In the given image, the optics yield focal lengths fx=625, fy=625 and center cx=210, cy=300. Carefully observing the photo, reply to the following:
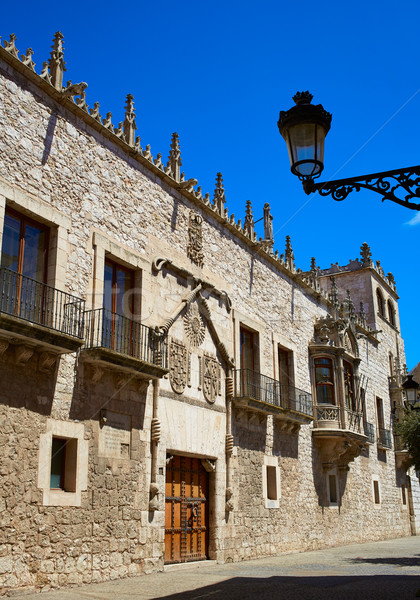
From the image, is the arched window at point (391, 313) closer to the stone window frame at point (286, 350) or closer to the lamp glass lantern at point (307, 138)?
the stone window frame at point (286, 350)

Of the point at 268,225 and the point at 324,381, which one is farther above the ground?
the point at 268,225

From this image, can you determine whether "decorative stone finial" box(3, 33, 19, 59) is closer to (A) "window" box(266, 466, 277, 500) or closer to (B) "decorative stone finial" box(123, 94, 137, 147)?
(B) "decorative stone finial" box(123, 94, 137, 147)

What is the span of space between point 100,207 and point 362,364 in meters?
15.4

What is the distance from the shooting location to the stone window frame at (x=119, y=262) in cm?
1062

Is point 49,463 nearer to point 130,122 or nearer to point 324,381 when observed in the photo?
point 130,122

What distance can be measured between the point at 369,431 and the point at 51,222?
15.9 metres

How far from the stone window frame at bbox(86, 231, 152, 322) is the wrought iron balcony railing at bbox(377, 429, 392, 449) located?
1546 cm

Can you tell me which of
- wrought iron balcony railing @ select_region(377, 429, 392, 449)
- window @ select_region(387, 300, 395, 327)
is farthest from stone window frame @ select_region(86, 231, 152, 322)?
window @ select_region(387, 300, 395, 327)

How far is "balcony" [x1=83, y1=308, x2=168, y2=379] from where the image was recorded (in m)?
9.96

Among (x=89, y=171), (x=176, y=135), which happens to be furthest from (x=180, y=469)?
(x=176, y=135)

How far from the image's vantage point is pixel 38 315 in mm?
9320

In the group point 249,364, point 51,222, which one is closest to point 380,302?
point 249,364

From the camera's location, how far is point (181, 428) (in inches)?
484

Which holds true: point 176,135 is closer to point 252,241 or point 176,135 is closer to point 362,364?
point 252,241
